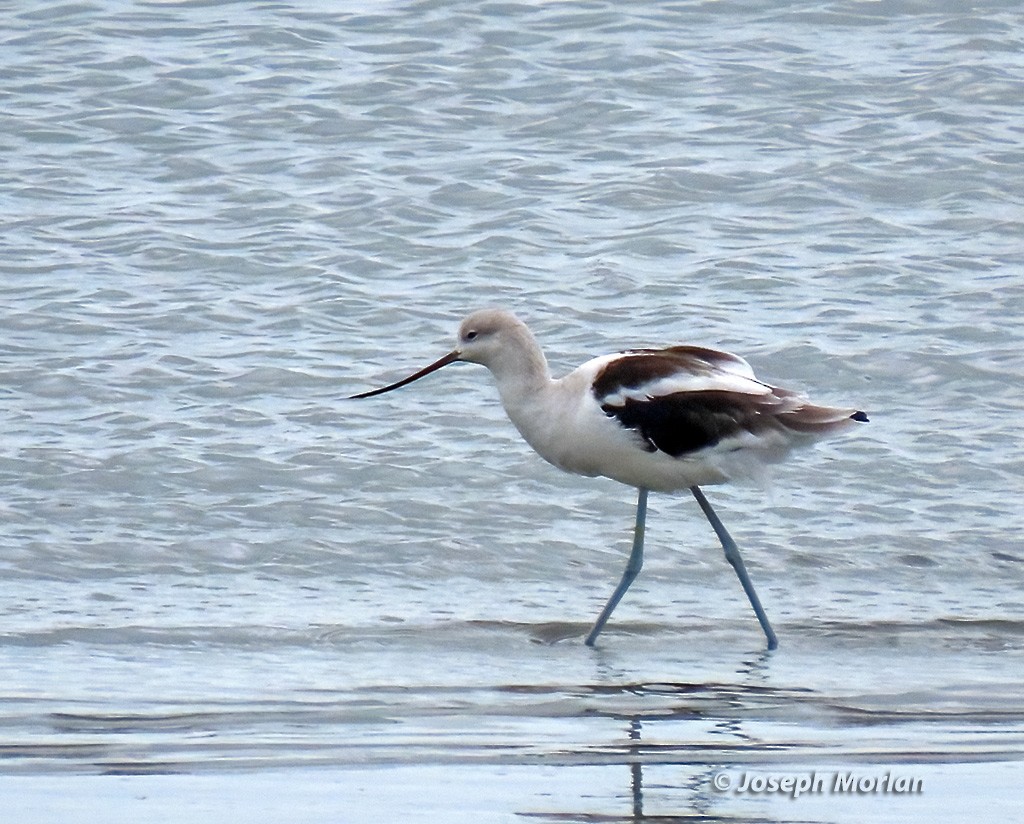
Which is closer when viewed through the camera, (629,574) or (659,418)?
(659,418)

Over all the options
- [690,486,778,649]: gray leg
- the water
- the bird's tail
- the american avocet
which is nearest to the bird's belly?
the american avocet

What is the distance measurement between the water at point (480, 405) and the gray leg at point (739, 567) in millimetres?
110

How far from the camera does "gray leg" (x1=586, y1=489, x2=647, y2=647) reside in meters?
7.04

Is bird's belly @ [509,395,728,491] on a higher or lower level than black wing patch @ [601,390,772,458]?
lower

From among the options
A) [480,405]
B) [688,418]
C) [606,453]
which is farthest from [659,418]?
[480,405]

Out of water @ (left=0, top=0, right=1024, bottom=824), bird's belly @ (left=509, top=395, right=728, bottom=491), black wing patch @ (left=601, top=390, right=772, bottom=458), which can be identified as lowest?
water @ (left=0, top=0, right=1024, bottom=824)

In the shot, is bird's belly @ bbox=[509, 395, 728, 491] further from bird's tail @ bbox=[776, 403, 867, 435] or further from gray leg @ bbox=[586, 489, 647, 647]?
bird's tail @ bbox=[776, 403, 867, 435]

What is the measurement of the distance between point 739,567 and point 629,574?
0.42m

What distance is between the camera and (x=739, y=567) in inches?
290

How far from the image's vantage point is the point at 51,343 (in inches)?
405

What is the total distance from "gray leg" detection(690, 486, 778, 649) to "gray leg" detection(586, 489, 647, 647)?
8.7 inches

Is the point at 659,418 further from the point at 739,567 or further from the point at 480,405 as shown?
the point at 480,405

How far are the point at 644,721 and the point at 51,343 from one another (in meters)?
5.45

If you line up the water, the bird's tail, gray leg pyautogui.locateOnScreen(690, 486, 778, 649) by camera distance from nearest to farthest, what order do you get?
the water < gray leg pyautogui.locateOnScreen(690, 486, 778, 649) < the bird's tail
